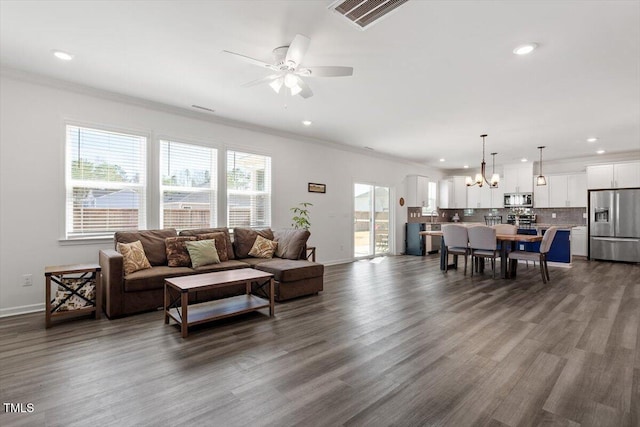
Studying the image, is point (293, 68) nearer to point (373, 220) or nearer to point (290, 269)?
point (290, 269)

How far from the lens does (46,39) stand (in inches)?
113

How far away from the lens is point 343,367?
2361 mm

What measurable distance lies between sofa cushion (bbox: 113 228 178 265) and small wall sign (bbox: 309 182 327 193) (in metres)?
3.07

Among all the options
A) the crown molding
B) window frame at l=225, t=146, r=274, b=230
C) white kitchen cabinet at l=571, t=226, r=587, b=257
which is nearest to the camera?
the crown molding

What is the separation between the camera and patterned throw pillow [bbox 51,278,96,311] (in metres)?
3.27

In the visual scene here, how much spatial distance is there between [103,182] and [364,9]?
151 inches

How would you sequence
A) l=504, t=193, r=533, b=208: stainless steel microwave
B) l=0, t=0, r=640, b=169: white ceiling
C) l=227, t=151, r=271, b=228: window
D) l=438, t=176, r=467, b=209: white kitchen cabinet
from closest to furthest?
l=0, t=0, r=640, b=169: white ceiling
l=227, t=151, r=271, b=228: window
l=504, t=193, r=533, b=208: stainless steel microwave
l=438, t=176, r=467, b=209: white kitchen cabinet

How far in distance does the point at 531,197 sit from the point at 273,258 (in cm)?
A: 782

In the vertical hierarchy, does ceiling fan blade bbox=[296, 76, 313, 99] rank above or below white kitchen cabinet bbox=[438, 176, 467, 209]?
above

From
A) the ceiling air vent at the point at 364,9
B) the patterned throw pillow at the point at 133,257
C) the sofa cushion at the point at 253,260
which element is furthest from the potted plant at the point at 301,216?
the ceiling air vent at the point at 364,9

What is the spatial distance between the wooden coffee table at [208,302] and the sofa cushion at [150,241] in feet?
2.21

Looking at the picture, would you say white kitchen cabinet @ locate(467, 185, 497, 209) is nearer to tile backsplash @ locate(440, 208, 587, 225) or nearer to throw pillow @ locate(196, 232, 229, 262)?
tile backsplash @ locate(440, 208, 587, 225)

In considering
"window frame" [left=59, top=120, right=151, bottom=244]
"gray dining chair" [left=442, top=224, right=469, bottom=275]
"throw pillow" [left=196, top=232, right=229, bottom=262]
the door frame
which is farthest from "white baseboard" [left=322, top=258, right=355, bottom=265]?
"window frame" [left=59, top=120, right=151, bottom=244]

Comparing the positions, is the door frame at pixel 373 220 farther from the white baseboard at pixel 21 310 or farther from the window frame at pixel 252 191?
the white baseboard at pixel 21 310
